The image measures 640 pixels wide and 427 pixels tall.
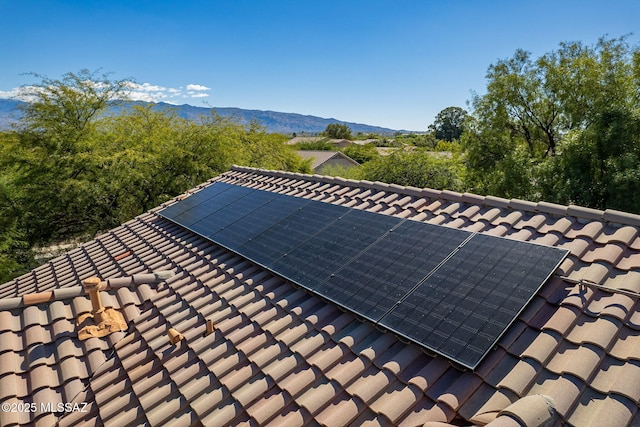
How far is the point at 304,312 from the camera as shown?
4.61 m

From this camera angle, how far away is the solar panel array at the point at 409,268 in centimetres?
348

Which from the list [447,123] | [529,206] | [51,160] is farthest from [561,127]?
[447,123]

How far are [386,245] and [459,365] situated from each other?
2.13 meters

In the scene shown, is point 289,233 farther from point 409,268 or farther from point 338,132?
point 338,132

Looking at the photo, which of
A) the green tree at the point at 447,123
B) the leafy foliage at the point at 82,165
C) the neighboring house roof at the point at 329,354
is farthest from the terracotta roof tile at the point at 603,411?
the green tree at the point at 447,123

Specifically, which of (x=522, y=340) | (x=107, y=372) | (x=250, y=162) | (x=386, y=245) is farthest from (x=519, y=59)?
(x=107, y=372)

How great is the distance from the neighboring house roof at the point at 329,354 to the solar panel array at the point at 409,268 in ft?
0.62

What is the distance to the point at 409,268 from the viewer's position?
4.46 m

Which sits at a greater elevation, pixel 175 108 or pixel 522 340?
pixel 175 108

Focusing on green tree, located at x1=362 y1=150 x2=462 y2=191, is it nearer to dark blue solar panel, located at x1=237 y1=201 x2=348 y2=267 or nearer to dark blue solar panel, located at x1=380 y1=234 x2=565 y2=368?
dark blue solar panel, located at x1=237 y1=201 x2=348 y2=267

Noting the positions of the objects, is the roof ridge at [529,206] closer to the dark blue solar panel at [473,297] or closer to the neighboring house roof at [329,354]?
the neighboring house roof at [329,354]

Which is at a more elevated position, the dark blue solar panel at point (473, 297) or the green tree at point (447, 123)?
the green tree at point (447, 123)

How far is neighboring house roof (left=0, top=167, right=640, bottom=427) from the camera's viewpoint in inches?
113

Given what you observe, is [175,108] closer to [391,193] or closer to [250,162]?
[250,162]
